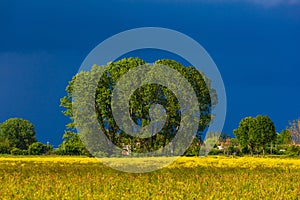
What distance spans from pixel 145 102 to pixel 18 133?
58329mm

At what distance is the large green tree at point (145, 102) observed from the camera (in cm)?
3544

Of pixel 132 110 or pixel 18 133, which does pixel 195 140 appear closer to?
pixel 132 110

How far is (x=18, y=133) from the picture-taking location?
88812 millimetres

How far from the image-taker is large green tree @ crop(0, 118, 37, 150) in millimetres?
88250

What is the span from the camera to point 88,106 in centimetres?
3728

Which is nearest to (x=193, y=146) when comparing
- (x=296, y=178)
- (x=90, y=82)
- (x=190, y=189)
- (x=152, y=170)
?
→ (x=90, y=82)

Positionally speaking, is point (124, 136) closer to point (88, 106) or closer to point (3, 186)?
point (88, 106)

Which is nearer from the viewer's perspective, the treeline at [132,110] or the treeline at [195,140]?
the treeline at [132,110]

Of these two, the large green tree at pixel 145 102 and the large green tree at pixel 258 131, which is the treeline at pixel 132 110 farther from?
the large green tree at pixel 258 131

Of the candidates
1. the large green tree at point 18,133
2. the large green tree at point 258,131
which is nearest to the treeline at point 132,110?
the large green tree at point 258,131

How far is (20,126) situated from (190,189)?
80.9 meters

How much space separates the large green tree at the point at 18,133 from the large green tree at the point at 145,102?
51.7 metres

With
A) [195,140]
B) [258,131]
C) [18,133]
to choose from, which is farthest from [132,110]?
[18,133]

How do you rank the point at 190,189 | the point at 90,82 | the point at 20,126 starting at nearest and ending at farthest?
the point at 190,189
the point at 90,82
the point at 20,126
